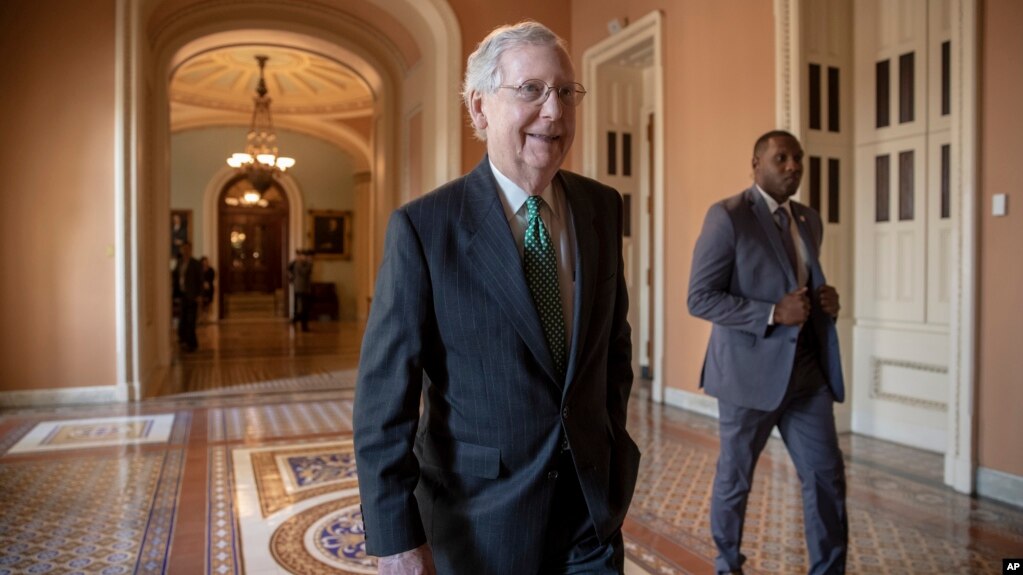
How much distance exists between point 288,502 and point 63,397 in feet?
13.1

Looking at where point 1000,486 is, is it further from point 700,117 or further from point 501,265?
point 501,265

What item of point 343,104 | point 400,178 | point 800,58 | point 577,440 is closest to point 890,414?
point 800,58

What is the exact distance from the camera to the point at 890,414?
17.3 ft

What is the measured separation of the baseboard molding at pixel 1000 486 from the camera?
12.6 ft

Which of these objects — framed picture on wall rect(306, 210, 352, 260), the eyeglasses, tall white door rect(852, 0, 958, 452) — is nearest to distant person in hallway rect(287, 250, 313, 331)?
framed picture on wall rect(306, 210, 352, 260)

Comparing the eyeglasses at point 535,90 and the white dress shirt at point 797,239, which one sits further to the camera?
the white dress shirt at point 797,239

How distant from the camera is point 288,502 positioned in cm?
385

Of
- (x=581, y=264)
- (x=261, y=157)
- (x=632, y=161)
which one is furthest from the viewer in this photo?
(x=261, y=157)

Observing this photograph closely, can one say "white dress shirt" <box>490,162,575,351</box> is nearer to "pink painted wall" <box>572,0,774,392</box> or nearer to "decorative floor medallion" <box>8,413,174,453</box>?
"pink painted wall" <box>572,0,774,392</box>

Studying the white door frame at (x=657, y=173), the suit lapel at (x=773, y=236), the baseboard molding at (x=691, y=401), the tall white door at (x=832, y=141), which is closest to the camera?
the suit lapel at (x=773, y=236)

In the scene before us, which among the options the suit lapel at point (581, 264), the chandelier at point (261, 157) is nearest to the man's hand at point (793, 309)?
the suit lapel at point (581, 264)

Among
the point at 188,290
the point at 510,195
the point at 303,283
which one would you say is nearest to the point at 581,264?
the point at 510,195

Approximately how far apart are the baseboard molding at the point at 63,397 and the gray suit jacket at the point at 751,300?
5972mm

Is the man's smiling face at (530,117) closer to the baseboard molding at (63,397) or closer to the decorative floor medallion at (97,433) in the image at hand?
the decorative floor medallion at (97,433)
